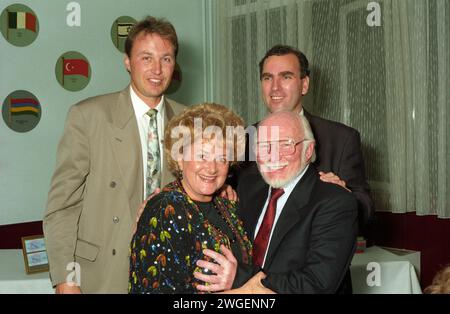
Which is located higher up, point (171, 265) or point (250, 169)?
point (250, 169)

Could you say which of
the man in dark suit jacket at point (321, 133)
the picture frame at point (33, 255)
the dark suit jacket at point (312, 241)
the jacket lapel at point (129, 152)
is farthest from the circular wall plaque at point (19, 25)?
the dark suit jacket at point (312, 241)

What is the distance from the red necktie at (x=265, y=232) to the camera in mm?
1731

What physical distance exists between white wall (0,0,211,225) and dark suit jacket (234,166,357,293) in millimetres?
2735

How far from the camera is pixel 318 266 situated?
1563mm

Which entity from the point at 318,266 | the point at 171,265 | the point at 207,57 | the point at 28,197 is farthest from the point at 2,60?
the point at 318,266

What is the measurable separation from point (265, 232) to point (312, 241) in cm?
19

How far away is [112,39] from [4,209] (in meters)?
1.71

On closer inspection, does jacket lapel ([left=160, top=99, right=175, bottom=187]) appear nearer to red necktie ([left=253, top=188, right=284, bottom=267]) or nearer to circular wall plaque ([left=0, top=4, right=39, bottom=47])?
red necktie ([left=253, top=188, right=284, bottom=267])

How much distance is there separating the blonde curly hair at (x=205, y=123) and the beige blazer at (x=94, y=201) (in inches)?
15.8

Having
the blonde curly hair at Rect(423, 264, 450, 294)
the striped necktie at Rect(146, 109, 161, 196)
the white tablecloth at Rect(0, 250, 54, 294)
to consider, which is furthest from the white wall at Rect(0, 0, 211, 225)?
the blonde curly hair at Rect(423, 264, 450, 294)

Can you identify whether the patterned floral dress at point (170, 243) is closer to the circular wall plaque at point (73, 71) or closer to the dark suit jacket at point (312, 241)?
the dark suit jacket at point (312, 241)

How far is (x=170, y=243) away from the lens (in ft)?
4.97

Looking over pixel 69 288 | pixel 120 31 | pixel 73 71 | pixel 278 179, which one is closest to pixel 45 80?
pixel 73 71
